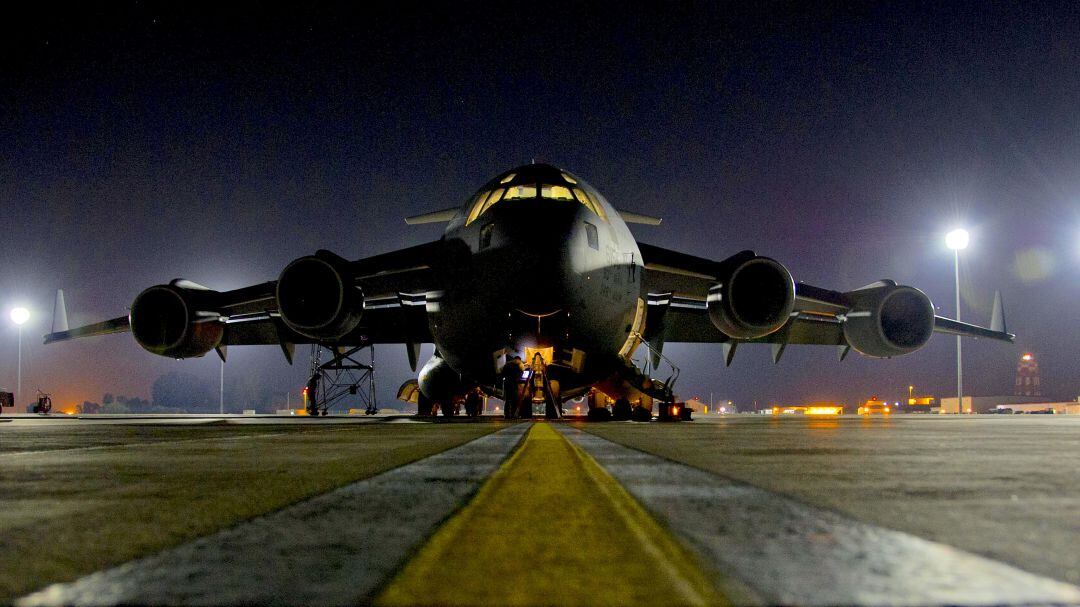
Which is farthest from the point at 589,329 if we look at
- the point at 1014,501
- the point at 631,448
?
the point at 1014,501

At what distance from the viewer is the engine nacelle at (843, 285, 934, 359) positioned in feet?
56.0

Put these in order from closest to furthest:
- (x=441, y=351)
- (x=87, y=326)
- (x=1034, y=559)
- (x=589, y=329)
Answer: (x=1034, y=559)
(x=589, y=329)
(x=441, y=351)
(x=87, y=326)

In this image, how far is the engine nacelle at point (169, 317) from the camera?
52.6 feet

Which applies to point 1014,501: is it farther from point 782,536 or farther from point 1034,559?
point 782,536

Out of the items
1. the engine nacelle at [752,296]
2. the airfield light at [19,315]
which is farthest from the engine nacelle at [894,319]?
the airfield light at [19,315]

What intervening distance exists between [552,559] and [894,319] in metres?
17.5

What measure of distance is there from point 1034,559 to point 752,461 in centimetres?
300

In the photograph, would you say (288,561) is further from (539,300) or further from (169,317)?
(169,317)

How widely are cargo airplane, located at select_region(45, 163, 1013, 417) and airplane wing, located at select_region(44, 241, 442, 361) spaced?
48 millimetres

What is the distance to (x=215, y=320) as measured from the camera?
657 inches

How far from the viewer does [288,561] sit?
1.70 metres

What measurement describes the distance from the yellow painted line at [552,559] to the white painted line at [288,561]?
0.09 m

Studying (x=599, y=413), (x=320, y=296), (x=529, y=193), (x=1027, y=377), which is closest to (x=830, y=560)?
(x=529, y=193)

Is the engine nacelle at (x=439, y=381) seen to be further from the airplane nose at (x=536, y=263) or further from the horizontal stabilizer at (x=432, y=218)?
the airplane nose at (x=536, y=263)
